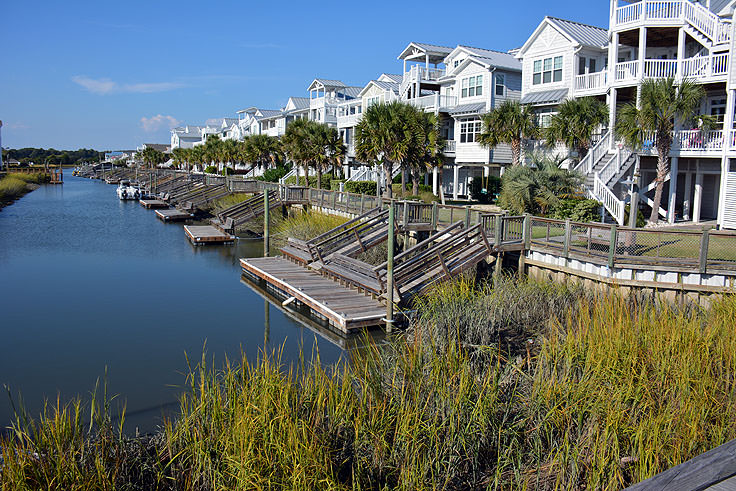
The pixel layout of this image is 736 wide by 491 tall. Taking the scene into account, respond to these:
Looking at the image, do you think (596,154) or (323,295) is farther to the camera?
(596,154)

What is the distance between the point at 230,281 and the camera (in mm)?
23719

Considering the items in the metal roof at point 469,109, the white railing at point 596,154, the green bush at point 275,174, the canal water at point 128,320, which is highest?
the metal roof at point 469,109

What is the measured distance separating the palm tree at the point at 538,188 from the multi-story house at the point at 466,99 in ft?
41.3

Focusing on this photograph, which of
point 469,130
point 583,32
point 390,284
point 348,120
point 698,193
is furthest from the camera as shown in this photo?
point 348,120

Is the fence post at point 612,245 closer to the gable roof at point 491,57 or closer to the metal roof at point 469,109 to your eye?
the metal roof at point 469,109

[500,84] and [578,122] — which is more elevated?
[500,84]

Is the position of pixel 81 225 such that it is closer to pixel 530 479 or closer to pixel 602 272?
pixel 602 272

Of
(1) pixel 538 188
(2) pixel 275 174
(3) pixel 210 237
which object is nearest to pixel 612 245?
(1) pixel 538 188

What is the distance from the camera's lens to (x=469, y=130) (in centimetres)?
3875

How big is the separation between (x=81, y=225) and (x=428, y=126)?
25191 mm

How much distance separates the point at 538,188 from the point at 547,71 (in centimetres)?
1434

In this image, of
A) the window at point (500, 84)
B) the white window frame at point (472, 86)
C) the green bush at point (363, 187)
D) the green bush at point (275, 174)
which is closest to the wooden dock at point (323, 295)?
the green bush at point (363, 187)

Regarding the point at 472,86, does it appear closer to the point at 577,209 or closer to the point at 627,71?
the point at 627,71

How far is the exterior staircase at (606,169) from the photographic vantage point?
23547 millimetres
